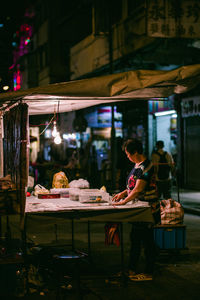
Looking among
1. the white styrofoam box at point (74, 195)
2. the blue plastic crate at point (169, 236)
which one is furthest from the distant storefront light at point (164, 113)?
the white styrofoam box at point (74, 195)

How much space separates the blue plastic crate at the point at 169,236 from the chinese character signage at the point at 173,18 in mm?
7636

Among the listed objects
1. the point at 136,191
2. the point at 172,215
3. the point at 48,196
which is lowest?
the point at 172,215

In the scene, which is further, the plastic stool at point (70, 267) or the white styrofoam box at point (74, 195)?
the white styrofoam box at point (74, 195)

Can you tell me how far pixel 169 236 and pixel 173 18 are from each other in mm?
8492

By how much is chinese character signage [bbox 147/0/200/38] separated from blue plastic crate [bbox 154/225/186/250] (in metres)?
7.64

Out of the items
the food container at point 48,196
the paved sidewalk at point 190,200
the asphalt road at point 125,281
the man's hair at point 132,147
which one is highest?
the man's hair at point 132,147

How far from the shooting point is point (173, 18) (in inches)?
533

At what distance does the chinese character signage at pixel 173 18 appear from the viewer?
1328cm

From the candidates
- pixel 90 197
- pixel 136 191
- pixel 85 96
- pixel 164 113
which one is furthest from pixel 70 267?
pixel 164 113

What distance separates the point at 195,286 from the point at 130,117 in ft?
59.2

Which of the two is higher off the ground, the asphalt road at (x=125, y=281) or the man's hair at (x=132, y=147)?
the man's hair at (x=132, y=147)

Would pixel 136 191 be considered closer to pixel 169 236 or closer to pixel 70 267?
pixel 169 236

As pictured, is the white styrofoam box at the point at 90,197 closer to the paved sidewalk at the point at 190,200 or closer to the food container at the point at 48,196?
the food container at the point at 48,196

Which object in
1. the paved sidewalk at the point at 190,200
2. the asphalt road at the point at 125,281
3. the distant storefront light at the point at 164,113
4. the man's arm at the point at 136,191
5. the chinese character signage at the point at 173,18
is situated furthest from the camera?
the distant storefront light at the point at 164,113
